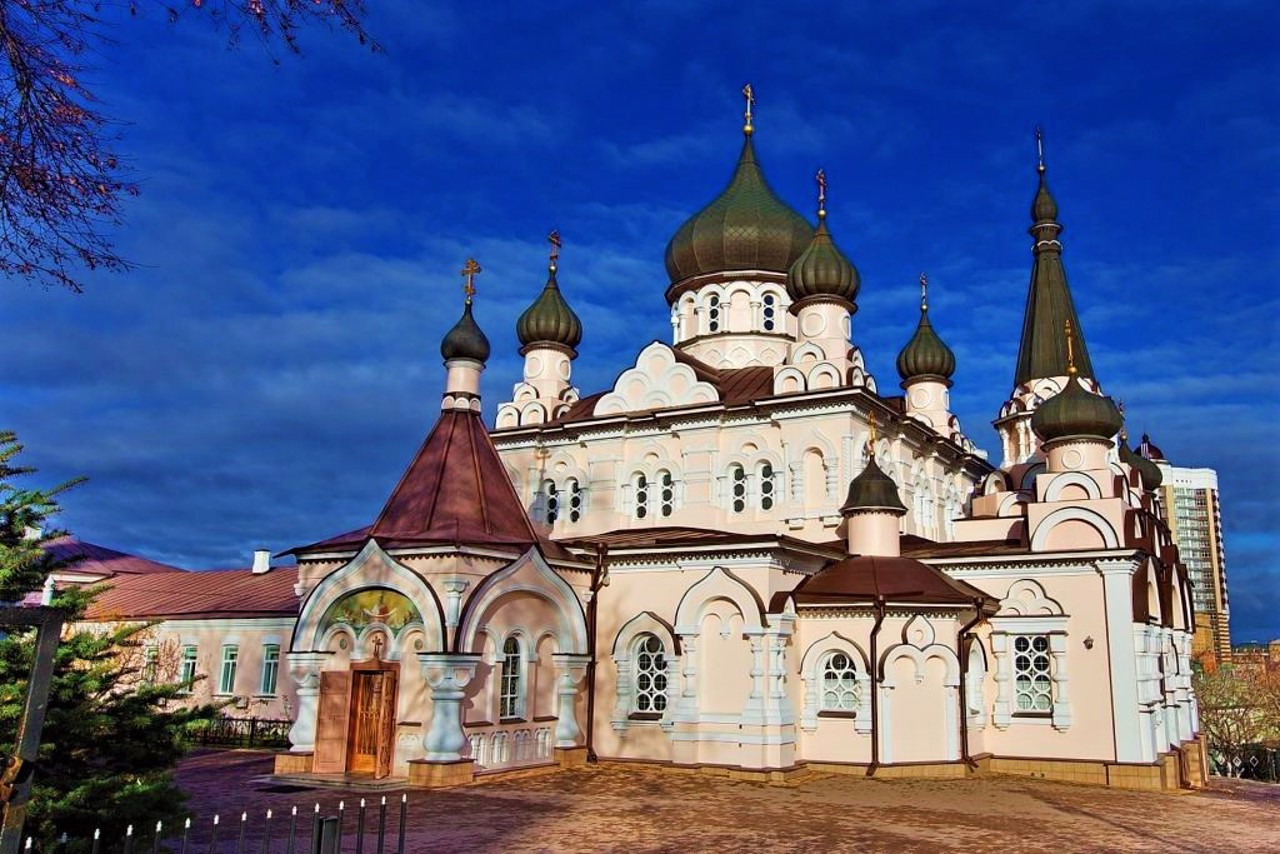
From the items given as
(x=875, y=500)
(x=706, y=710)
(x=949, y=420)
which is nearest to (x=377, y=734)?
(x=706, y=710)

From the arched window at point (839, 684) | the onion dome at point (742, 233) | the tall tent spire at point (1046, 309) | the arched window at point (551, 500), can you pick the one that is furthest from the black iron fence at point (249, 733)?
the tall tent spire at point (1046, 309)

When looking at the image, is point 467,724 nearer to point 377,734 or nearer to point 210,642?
point 377,734

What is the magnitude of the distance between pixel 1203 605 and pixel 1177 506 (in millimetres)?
9118

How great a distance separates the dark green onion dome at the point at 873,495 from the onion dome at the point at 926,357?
22.0ft

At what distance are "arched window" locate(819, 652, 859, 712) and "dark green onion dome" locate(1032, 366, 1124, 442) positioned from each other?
21.3 ft

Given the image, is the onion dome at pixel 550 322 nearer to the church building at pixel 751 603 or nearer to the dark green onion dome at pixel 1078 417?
the church building at pixel 751 603

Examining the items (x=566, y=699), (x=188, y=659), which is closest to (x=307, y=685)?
(x=566, y=699)

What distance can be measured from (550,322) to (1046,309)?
1345cm

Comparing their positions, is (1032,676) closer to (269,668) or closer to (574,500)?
(574,500)

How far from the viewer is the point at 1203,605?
78250 mm

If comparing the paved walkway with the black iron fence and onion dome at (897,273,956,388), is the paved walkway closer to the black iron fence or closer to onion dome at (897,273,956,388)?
the black iron fence

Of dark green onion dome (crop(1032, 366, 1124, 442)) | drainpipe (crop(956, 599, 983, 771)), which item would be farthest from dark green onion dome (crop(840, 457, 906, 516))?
dark green onion dome (crop(1032, 366, 1124, 442))

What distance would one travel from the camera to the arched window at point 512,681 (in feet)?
54.1

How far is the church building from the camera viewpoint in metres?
16.0
